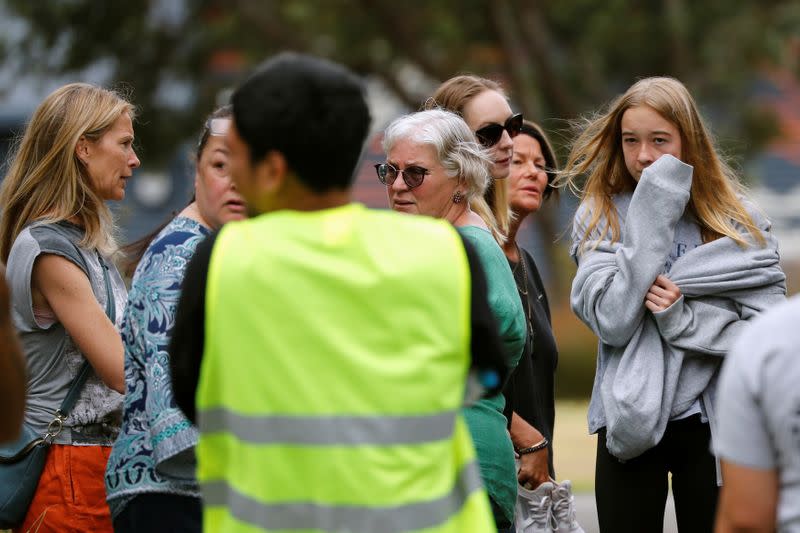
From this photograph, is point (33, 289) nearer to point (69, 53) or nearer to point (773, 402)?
point (773, 402)

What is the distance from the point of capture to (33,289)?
12.3 feet

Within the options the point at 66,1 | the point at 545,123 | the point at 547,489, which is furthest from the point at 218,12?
the point at 547,489

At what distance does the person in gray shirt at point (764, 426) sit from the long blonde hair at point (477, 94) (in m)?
1.81

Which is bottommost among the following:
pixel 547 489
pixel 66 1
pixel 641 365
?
pixel 547 489

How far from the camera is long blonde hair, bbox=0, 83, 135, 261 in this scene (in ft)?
12.8

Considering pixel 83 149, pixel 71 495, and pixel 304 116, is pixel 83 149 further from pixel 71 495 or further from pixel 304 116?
pixel 304 116

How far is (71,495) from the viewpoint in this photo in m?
3.68

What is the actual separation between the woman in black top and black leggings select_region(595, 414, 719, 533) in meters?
0.26

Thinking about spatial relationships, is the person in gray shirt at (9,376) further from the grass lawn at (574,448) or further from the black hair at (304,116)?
the grass lawn at (574,448)

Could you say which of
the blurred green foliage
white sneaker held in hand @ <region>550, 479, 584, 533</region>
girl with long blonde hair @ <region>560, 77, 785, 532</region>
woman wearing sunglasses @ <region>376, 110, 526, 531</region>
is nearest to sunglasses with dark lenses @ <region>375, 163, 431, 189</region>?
woman wearing sunglasses @ <region>376, 110, 526, 531</region>

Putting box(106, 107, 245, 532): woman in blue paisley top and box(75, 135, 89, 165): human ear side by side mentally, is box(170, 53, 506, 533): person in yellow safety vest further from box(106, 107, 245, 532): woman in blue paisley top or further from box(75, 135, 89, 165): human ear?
box(75, 135, 89, 165): human ear

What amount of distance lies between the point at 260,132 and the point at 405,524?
78 cm

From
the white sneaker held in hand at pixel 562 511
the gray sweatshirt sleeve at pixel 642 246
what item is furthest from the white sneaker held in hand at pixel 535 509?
the gray sweatshirt sleeve at pixel 642 246

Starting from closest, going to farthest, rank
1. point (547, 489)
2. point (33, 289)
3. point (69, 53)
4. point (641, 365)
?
point (33, 289) → point (641, 365) → point (547, 489) → point (69, 53)
